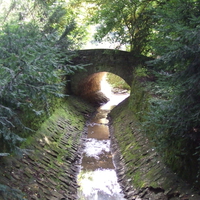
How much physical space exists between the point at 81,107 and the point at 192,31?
11266 millimetres

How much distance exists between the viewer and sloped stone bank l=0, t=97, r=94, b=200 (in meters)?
5.10

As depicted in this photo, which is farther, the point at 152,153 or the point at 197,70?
the point at 152,153

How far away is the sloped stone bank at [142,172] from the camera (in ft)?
17.0

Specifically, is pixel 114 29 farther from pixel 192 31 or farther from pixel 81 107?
pixel 192 31

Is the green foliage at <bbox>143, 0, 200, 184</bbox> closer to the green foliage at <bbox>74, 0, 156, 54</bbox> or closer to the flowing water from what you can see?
the flowing water

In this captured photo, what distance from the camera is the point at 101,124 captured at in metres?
13.4

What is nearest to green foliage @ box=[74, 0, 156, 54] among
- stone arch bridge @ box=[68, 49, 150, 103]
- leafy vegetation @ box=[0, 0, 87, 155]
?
stone arch bridge @ box=[68, 49, 150, 103]

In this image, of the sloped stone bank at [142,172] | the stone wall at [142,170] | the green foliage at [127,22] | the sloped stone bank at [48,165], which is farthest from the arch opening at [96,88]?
the sloped stone bank at [142,172]

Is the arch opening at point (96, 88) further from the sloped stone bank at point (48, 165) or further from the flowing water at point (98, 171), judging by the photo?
the sloped stone bank at point (48, 165)

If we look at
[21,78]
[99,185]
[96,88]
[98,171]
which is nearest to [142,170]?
[99,185]

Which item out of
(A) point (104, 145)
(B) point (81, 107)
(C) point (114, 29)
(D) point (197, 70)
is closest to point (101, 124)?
(B) point (81, 107)

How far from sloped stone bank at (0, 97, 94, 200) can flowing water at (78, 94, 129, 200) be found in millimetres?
340

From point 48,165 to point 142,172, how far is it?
275 centimetres

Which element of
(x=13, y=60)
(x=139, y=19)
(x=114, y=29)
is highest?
(x=139, y=19)
